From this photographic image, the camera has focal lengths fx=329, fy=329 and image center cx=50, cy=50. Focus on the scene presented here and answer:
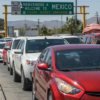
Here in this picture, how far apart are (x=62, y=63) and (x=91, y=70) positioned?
2.18 ft

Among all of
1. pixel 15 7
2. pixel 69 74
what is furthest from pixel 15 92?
pixel 15 7

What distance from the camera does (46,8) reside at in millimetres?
42781

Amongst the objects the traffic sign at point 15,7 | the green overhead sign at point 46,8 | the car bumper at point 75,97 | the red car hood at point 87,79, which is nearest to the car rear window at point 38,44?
the red car hood at point 87,79

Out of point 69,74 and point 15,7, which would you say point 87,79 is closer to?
point 69,74

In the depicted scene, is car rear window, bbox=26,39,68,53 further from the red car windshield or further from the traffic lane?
the red car windshield

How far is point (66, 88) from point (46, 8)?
37.9 meters

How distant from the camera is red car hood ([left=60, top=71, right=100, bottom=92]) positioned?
5.24 meters

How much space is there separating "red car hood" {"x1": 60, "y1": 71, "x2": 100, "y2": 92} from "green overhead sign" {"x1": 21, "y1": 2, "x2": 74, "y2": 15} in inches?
1466

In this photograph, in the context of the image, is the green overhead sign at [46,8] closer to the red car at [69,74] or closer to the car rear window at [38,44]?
the car rear window at [38,44]

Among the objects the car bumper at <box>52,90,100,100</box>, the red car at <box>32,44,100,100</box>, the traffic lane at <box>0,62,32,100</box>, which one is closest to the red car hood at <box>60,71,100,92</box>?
the red car at <box>32,44,100,100</box>

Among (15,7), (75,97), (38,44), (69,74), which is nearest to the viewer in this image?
(75,97)

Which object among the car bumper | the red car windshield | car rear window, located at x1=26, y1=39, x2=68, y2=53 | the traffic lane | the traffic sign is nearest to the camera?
the car bumper

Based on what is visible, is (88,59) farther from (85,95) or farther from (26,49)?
(26,49)

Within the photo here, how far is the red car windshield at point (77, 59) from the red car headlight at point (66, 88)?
0.57 metres
